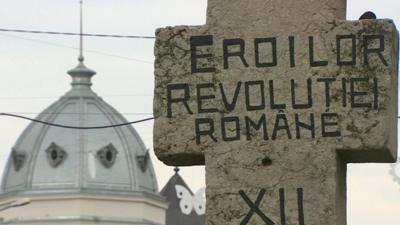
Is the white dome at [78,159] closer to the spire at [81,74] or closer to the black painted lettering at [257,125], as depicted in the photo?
the spire at [81,74]

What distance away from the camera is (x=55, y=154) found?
123 m

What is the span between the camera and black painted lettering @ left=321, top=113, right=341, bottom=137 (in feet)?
41.2

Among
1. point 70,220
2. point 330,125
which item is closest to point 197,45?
point 330,125

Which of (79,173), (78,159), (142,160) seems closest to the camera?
(78,159)

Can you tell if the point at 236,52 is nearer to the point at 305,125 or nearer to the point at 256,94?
the point at 256,94

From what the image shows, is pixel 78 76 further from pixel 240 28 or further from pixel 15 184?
pixel 240 28

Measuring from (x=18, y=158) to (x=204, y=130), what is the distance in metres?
111

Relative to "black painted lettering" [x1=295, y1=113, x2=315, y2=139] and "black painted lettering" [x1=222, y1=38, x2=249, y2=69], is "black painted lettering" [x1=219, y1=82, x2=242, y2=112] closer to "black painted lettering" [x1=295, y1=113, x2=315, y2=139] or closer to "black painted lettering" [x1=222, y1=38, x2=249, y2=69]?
"black painted lettering" [x1=222, y1=38, x2=249, y2=69]

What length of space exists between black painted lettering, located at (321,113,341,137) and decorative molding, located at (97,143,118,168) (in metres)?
110

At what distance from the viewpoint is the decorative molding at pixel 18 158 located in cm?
12319

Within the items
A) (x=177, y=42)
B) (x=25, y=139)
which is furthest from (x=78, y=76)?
(x=177, y=42)

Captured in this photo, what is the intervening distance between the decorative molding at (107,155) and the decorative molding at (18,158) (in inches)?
159

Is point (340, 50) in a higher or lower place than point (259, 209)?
higher

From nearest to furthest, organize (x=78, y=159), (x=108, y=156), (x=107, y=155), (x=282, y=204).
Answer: (x=282, y=204) → (x=78, y=159) → (x=107, y=155) → (x=108, y=156)
